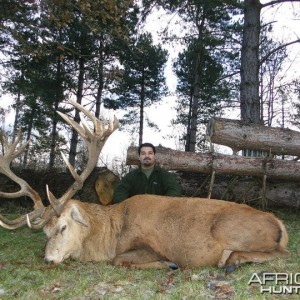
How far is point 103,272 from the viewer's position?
5.22 metres

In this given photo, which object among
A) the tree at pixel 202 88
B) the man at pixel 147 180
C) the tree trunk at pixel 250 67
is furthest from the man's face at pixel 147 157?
the tree at pixel 202 88

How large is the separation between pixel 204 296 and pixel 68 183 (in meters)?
7.45

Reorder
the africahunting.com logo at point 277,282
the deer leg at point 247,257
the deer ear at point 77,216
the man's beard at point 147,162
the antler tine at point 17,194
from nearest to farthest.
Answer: the africahunting.com logo at point 277,282 → the deer leg at point 247,257 → the antler tine at point 17,194 → the deer ear at point 77,216 → the man's beard at point 147,162

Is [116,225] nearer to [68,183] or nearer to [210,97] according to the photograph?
[68,183]

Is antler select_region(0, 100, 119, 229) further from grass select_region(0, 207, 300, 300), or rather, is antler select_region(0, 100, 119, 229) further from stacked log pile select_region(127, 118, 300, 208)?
stacked log pile select_region(127, 118, 300, 208)

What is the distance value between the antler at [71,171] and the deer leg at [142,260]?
3.40 feet

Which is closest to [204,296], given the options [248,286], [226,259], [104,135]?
[248,286]

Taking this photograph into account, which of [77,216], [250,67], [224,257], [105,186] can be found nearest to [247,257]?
[224,257]

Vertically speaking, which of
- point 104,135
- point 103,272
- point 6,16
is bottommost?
point 103,272

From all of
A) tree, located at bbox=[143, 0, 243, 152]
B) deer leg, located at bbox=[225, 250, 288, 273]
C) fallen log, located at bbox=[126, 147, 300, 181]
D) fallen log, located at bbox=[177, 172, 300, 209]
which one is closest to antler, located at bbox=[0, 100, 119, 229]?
deer leg, located at bbox=[225, 250, 288, 273]

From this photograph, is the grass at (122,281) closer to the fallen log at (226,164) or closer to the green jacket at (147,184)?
the green jacket at (147,184)

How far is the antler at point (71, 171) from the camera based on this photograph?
18.4ft

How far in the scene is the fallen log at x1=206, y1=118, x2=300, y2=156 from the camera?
9.02m

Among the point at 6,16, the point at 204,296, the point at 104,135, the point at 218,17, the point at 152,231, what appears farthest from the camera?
the point at 218,17
